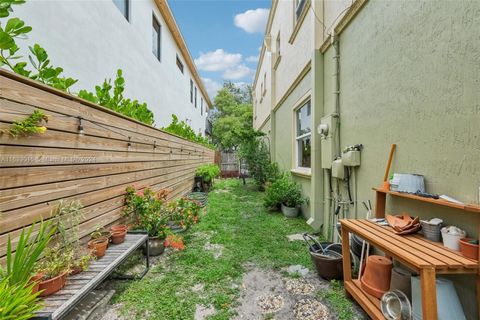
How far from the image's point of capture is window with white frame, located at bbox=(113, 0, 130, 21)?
4.94 m

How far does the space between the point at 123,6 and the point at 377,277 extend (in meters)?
6.73

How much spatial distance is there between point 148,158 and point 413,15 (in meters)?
3.83

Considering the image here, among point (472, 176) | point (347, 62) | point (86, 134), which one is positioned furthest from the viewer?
Answer: point (347, 62)

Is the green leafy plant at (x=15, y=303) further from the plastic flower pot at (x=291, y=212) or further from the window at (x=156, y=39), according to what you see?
the window at (x=156, y=39)

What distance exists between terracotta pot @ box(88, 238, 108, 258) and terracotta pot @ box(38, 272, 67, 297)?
1.54ft

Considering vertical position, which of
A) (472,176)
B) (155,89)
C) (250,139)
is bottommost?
(472,176)

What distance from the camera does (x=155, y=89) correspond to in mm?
7016

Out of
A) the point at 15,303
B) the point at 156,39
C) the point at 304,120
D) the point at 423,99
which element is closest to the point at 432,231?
the point at 423,99

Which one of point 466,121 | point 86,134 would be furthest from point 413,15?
point 86,134

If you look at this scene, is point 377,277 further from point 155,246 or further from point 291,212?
point 291,212

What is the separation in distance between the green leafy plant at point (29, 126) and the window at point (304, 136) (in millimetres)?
4310

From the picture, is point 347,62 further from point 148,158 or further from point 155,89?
point 155,89

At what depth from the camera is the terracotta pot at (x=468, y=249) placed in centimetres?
133

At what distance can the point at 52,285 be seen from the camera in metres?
1.58
